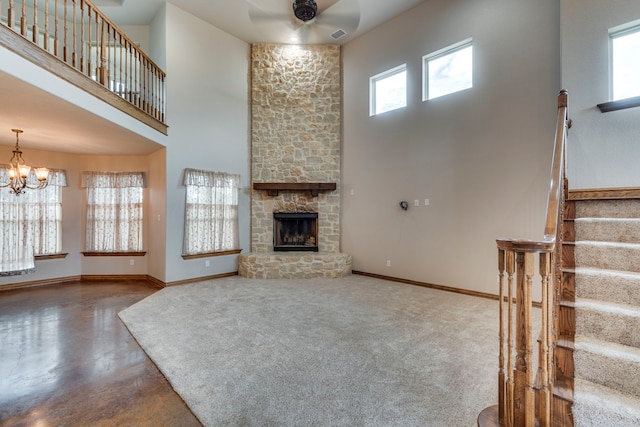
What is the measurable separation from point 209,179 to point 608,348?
225 inches

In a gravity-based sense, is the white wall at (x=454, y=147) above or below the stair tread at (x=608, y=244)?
above

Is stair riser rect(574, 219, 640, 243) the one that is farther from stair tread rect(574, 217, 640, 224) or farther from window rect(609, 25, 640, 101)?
window rect(609, 25, 640, 101)

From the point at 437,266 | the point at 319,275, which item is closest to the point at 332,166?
the point at 319,275

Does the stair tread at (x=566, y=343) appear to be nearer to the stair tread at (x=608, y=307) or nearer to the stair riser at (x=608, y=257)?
the stair tread at (x=608, y=307)

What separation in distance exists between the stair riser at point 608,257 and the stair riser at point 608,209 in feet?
1.70

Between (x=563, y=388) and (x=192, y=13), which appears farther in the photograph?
(x=192, y=13)

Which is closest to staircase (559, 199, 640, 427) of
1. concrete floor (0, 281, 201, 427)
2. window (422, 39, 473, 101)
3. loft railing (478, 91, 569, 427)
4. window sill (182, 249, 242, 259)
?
loft railing (478, 91, 569, 427)

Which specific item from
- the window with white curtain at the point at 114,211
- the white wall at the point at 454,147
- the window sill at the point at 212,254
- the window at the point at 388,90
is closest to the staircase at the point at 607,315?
the white wall at the point at 454,147

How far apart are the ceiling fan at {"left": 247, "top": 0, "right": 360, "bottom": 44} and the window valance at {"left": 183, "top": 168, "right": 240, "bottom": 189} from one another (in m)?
3.02

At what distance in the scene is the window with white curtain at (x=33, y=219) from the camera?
493 cm

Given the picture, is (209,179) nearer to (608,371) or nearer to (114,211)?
(114,211)

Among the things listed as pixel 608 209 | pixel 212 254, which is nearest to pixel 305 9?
pixel 212 254

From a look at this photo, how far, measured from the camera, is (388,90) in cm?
572

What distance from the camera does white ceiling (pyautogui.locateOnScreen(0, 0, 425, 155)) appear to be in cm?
364
